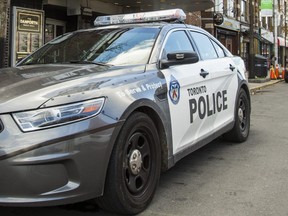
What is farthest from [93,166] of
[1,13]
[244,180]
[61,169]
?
[1,13]

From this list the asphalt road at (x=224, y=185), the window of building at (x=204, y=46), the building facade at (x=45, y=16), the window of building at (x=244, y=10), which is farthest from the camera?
the window of building at (x=244, y=10)

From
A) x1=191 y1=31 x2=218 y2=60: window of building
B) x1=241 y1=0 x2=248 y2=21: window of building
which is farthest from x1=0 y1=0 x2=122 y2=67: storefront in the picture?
x1=241 y1=0 x2=248 y2=21: window of building

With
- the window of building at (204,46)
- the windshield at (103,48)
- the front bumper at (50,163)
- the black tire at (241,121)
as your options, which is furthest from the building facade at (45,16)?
the front bumper at (50,163)

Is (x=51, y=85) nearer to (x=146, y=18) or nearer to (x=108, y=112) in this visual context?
(x=108, y=112)

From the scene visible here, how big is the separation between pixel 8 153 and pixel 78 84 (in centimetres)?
76

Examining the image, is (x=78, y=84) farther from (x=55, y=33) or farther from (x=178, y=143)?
(x=55, y=33)

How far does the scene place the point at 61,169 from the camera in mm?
2980

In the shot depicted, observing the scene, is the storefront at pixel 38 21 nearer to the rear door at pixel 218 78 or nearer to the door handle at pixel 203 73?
the rear door at pixel 218 78

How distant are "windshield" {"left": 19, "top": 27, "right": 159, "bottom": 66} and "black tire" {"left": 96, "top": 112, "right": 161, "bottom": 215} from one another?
2.73 feet

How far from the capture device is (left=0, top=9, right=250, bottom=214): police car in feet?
9.59

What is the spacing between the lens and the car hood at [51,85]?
301 centimetres

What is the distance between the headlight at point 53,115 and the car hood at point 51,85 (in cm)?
4

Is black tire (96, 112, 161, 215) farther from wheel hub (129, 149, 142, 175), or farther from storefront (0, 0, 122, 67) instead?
storefront (0, 0, 122, 67)

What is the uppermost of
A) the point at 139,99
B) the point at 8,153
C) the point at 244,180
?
the point at 139,99
